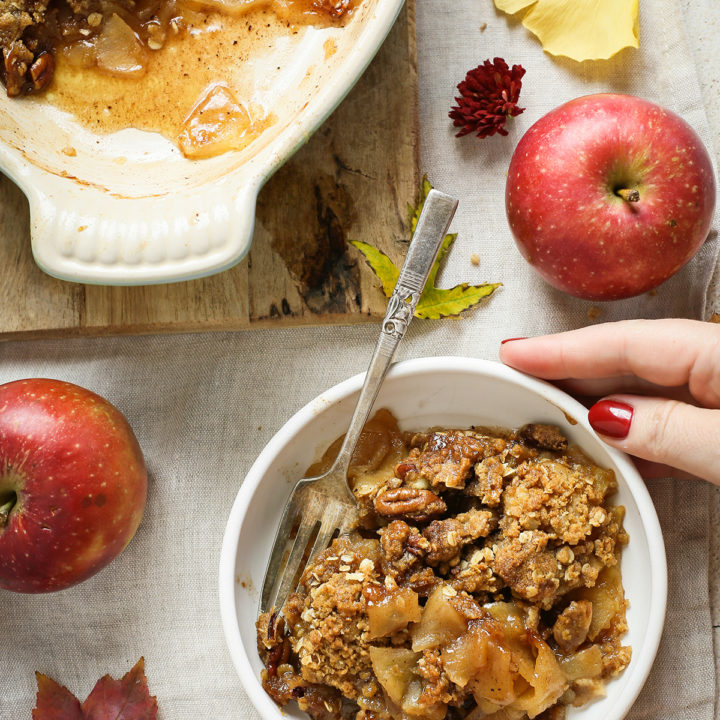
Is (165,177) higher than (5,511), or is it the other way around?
(165,177)

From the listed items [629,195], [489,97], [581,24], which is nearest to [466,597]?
[629,195]

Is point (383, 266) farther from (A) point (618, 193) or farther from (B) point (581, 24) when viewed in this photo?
(B) point (581, 24)

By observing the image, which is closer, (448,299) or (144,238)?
(144,238)

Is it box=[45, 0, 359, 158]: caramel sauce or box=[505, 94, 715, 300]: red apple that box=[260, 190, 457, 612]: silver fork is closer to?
box=[505, 94, 715, 300]: red apple

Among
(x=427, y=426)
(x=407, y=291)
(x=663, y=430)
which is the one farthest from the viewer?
(x=427, y=426)

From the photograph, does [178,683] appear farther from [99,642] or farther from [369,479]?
[369,479]

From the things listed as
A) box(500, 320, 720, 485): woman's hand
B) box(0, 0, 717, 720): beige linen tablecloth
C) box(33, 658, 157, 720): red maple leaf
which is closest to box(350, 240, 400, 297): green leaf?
box(0, 0, 717, 720): beige linen tablecloth

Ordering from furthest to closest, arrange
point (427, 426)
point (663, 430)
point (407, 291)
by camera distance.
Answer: point (427, 426)
point (407, 291)
point (663, 430)

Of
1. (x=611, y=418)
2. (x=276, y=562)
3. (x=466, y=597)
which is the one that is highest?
(x=611, y=418)
